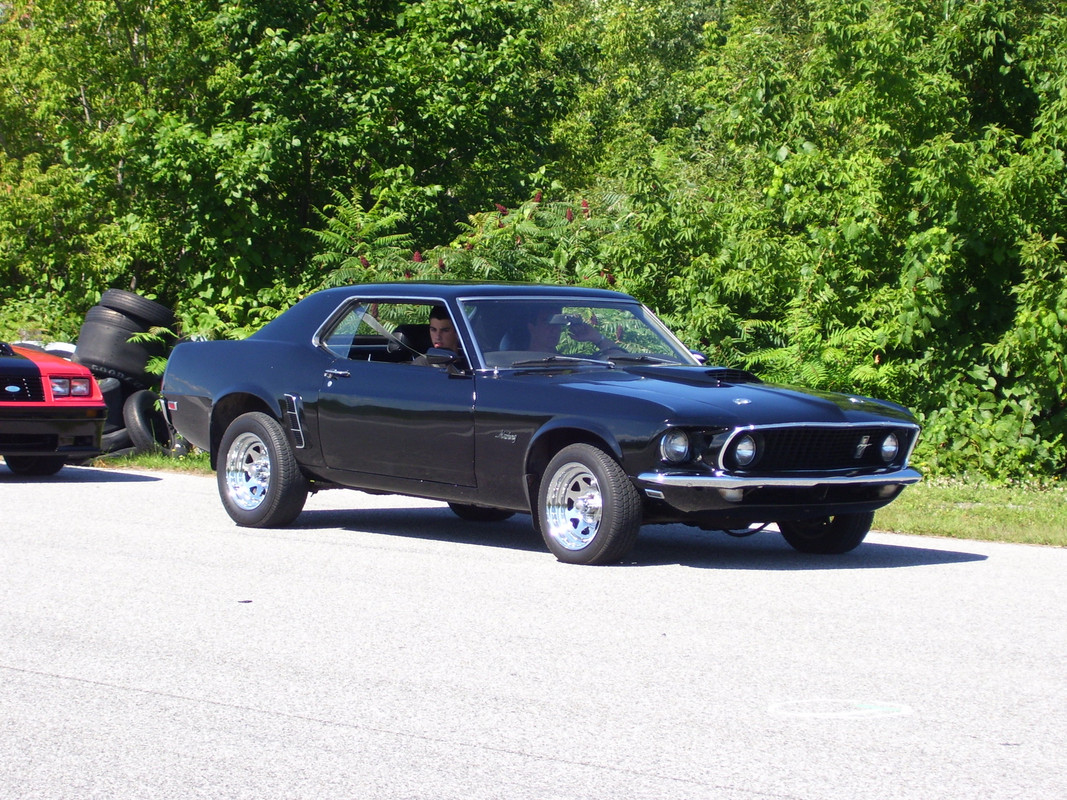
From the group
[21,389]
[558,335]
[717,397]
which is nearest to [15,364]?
[21,389]

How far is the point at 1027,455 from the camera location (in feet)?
45.9

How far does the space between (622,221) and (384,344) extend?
22.4 ft

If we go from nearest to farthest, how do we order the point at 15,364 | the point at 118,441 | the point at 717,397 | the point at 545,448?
the point at 717,397
the point at 545,448
the point at 15,364
the point at 118,441

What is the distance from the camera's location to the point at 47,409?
13.6 m

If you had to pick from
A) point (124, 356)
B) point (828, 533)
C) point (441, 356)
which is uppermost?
point (441, 356)

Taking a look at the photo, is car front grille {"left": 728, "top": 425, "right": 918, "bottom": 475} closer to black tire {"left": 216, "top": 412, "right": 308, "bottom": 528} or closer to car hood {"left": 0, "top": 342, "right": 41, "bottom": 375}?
black tire {"left": 216, "top": 412, "right": 308, "bottom": 528}

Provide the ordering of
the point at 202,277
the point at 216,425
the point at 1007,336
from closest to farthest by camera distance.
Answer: the point at 216,425, the point at 1007,336, the point at 202,277

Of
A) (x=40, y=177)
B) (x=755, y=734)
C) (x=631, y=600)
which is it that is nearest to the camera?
(x=755, y=734)

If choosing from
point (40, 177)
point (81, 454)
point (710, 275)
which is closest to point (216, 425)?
point (81, 454)

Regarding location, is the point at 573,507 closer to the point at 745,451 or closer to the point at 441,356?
the point at 745,451

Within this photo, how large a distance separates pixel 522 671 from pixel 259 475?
4.94 meters

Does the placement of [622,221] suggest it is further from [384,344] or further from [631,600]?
[631,600]

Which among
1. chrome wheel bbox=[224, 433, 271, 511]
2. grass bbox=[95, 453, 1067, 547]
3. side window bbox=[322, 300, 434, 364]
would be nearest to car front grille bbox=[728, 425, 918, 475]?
grass bbox=[95, 453, 1067, 547]

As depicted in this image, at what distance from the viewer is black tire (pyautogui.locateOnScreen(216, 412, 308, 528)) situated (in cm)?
981
